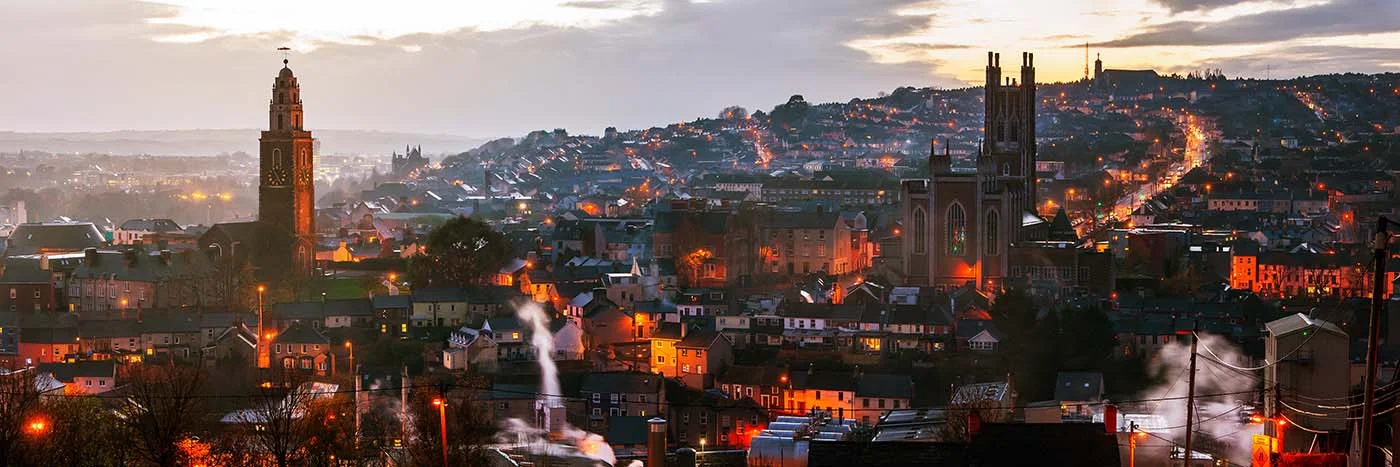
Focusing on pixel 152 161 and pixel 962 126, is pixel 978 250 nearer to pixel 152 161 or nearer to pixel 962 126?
pixel 962 126

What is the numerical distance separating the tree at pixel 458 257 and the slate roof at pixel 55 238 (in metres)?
12.5

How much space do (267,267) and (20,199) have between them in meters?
61.3

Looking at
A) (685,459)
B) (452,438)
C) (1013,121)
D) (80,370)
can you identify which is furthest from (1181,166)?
(452,438)

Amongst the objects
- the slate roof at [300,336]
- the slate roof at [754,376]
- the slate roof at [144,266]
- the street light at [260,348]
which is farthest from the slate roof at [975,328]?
the slate roof at [144,266]

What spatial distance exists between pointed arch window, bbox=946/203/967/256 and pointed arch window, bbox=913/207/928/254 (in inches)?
24.7

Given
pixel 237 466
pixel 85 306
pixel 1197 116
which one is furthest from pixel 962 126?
pixel 237 466

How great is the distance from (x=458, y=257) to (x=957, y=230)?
1232cm

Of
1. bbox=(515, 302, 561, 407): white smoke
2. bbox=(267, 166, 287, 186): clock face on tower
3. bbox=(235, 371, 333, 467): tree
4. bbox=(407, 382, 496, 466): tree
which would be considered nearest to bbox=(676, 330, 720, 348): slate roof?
bbox=(515, 302, 561, 407): white smoke

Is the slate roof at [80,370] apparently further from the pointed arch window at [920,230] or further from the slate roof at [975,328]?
the pointed arch window at [920,230]

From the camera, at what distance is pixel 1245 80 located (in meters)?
139

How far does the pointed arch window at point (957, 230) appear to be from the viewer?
4644cm

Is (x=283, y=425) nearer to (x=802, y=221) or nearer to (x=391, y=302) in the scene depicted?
(x=391, y=302)

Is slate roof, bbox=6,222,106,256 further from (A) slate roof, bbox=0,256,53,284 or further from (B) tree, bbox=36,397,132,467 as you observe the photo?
(B) tree, bbox=36,397,132,467

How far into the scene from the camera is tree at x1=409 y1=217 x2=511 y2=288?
143ft
